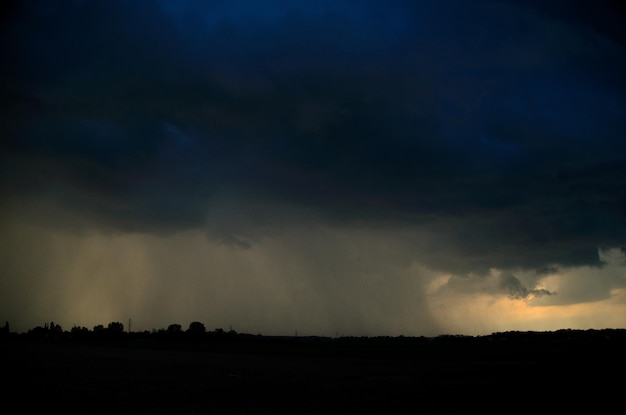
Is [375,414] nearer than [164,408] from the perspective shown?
Yes

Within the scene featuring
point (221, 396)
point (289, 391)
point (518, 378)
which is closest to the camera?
point (221, 396)

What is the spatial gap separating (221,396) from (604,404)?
954 inches

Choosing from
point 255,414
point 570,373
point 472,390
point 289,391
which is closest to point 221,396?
point 289,391

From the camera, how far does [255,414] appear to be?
25.9 m

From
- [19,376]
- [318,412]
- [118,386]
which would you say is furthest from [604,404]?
[19,376]

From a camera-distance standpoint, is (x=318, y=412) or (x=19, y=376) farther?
(x=19, y=376)

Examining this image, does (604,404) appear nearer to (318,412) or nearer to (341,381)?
(318,412)

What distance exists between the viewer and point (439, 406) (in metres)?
29.2

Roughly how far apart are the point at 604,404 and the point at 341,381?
A: 901 inches

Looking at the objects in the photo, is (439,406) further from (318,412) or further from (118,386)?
(118,386)

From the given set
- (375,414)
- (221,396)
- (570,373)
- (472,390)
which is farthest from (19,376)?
(570,373)

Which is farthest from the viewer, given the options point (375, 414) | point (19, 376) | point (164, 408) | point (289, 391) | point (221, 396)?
point (19, 376)

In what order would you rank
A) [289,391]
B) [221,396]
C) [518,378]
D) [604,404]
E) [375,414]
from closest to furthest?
[375,414] → [604,404] → [221,396] → [289,391] → [518,378]

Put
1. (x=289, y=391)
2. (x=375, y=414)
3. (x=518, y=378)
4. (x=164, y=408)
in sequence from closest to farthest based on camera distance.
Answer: (x=375, y=414) → (x=164, y=408) → (x=289, y=391) → (x=518, y=378)
